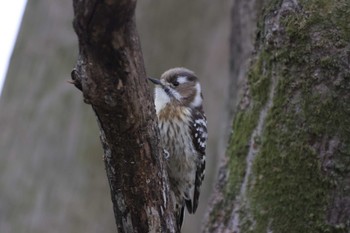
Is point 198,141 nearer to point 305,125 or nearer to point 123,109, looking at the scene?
point 305,125

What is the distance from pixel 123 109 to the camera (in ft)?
8.87

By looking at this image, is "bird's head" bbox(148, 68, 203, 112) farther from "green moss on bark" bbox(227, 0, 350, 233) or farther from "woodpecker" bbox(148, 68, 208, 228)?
"green moss on bark" bbox(227, 0, 350, 233)

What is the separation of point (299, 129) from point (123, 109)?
4.32ft

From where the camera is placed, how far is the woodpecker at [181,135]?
14.8ft

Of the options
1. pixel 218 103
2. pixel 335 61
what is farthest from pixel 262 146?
pixel 218 103

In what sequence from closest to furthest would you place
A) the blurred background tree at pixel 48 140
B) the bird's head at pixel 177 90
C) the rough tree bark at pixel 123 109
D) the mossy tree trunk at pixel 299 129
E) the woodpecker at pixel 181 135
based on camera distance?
the rough tree bark at pixel 123 109 < the mossy tree trunk at pixel 299 129 < the woodpecker at pixel 181 135 < the bird's head at pixel 177 90 < the blurred background tree at pixel 48 140

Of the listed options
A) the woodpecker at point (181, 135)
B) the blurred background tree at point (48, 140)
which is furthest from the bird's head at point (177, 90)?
the blurred background tree at point (48, 140)

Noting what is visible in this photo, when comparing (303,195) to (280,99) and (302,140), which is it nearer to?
(302,140)

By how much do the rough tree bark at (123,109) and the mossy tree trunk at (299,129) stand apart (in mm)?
800

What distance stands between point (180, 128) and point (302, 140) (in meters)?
1.07

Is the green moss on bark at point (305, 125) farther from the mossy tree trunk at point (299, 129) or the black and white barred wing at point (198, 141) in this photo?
the black and white barred wing at point (198, 141)

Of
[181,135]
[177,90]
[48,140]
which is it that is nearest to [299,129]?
[181,135]

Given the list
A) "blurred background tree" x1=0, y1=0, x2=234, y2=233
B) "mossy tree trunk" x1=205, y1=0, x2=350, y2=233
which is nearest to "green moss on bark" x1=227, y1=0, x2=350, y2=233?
"mossy tree trunk" x1=205, y1=0, x2=350, y2=233

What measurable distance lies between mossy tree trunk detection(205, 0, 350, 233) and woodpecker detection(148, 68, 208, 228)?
62 centimetres
